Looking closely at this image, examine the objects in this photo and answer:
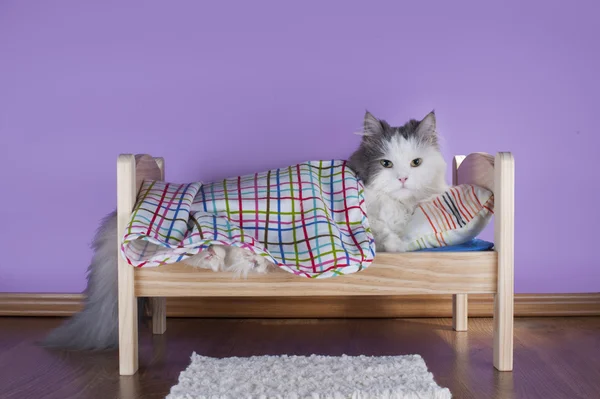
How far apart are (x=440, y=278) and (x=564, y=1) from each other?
130 cm

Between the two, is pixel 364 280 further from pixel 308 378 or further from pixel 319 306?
pixel 319 306

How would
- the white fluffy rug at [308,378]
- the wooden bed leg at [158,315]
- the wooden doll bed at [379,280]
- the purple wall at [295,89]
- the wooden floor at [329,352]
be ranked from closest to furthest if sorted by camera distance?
the white fluffy rug at [308,378] → the wooden floor at [329,352] → the wooden doll bed at [379,280] → the wooden bed leg at [158,315] → the purple wall at [295,89]

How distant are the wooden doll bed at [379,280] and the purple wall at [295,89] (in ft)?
2.15

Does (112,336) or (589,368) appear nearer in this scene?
(589,368)

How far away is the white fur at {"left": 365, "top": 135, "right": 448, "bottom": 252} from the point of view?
192 cm

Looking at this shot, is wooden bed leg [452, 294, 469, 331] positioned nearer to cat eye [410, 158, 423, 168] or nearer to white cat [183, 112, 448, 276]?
white cat [183, 112, 448, 276]

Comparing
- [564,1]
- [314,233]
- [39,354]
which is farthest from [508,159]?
[39,354]

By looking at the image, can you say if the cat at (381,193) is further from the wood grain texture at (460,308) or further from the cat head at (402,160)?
the wood grain texture at (460,308)

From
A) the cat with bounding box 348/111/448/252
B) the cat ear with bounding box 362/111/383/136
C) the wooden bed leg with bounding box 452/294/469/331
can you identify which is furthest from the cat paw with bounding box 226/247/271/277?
the wooden bed leg with bounding box 452/294/469/331

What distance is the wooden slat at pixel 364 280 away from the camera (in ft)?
5.91

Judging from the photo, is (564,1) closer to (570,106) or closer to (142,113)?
(570,106)

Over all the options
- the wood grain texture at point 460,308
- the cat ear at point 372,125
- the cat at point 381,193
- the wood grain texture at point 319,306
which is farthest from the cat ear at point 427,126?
the wood grain texture at point 319,306

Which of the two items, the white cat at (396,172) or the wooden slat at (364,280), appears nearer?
the wooden slat at (364,280)

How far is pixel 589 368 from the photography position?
1847 millimetres
